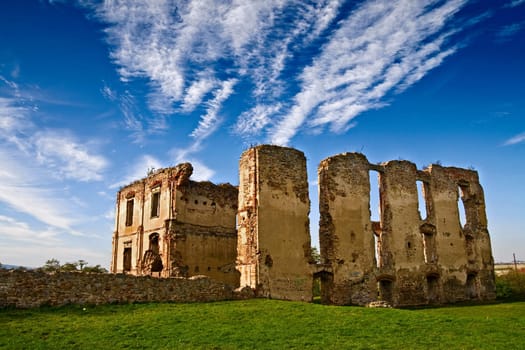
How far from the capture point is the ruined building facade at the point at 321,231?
17.9 metres

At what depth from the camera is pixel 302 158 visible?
764 inches

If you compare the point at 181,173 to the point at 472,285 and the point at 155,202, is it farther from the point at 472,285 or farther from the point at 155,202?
the point at 472,285

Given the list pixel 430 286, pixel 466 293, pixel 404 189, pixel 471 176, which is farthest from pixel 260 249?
pixel 471 176

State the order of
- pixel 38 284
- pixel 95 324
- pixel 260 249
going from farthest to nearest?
pixel 260 249, pixel 38 284, pixel 95 324

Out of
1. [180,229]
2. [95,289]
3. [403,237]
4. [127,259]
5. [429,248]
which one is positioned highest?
[180,229]

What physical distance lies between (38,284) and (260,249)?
771 cm

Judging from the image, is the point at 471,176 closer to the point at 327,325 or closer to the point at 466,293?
the point at 466,293

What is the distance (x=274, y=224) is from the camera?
1783 cm

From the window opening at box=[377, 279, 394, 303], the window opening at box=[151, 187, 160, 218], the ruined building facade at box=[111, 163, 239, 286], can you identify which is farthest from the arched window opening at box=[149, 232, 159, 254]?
the window opening at box=[377, 279, 394, 303]

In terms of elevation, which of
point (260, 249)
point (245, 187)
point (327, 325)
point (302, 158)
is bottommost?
point (327, 325)

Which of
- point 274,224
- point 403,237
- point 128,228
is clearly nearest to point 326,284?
point 274,224

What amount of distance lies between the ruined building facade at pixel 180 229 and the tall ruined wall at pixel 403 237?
6.57 metres

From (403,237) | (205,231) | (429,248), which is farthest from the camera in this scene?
(205,231)

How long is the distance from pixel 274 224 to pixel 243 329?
700 cm
